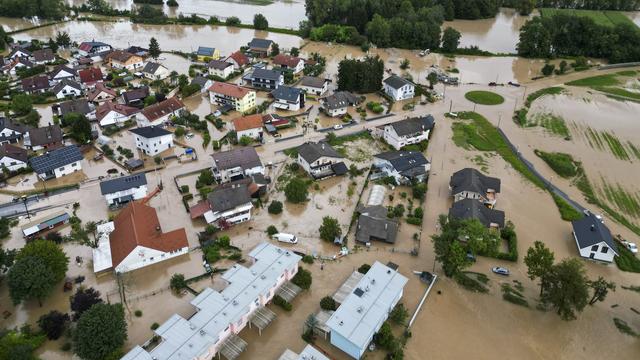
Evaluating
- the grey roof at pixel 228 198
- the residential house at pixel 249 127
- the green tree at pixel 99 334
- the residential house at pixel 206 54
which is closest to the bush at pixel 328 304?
the grey roof at pixel 228 198

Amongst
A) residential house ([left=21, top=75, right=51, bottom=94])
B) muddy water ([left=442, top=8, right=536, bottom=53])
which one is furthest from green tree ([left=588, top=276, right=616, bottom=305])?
residential house ([left=21, top=75, right=51, bottom=94])

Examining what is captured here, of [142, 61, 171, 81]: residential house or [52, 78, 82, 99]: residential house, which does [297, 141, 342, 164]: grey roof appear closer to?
[142, 61, 171, 81]: residential house

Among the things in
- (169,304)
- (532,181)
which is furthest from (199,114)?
(532,181)

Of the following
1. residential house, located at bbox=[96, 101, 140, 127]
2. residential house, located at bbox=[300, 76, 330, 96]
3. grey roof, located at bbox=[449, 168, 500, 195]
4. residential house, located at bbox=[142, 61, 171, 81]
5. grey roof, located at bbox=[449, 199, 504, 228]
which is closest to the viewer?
grey roof, located at bbox=[449, 199, 504, 228]

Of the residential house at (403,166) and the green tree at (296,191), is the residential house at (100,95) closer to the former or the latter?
the green tree at (296,191)

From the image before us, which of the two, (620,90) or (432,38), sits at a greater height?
(432,38)

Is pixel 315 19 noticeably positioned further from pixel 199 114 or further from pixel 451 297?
pixel 451 297

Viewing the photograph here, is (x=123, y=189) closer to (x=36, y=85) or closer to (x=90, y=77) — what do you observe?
(x=90, y=77)
